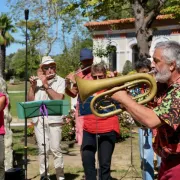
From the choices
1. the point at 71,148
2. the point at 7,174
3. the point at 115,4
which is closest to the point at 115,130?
the point at 7,174

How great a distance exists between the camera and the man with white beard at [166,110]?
281 centimetres

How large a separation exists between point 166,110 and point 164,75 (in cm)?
26

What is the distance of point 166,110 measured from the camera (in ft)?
9.29

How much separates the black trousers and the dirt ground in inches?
50.5

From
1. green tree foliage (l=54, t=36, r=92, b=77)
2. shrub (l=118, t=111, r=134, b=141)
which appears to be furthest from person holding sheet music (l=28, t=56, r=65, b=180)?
green tree foliage (l=54, t=36, r=92, b=77)

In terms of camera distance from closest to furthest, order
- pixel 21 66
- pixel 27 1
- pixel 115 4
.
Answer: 1. pixel 115 4
2. pixel 27 1
3. pixel 21 66

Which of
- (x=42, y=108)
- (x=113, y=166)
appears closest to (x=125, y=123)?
(x=113, y=166)

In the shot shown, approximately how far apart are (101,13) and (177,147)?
9.22 m

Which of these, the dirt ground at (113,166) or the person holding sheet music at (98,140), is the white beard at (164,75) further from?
the dirt ground at (113,166)

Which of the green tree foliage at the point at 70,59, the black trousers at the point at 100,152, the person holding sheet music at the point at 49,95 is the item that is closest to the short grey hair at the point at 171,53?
the black trousers at the point at 100,152

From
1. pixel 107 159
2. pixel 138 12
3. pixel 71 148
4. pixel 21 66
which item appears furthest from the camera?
pixel 21 66

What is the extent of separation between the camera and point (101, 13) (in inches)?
464

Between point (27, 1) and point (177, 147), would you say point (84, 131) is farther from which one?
point (27, 1)

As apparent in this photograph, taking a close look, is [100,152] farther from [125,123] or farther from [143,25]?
[143,25]
